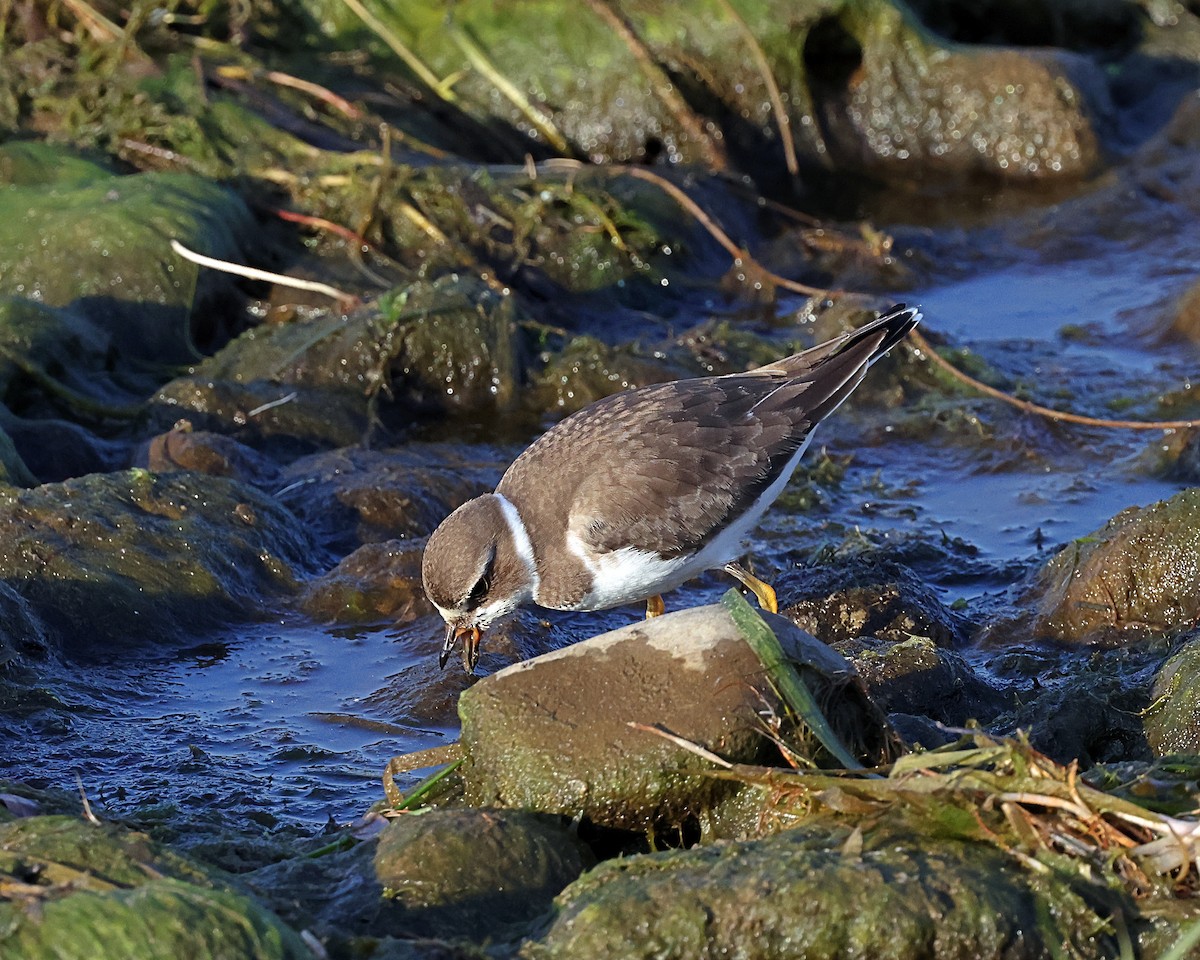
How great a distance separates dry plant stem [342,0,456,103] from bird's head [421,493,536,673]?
6.76 meters

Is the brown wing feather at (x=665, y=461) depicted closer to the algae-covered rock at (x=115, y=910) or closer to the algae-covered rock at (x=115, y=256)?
the algae-covered rock at (x=115, y=910)

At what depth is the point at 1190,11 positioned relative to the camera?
564 inches

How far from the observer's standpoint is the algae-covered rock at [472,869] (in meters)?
4.09

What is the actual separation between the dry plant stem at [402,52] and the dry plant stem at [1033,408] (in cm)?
455

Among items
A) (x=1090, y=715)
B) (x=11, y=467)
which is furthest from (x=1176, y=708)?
(x=11, y=467)

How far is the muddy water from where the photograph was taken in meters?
5.52

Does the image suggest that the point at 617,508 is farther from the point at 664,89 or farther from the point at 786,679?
the point at 664,89

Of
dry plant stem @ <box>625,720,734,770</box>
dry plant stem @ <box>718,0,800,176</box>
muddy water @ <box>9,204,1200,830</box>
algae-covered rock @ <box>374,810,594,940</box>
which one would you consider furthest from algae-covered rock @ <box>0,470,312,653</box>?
dry plant stem @ <box>718,0,800,176</box>

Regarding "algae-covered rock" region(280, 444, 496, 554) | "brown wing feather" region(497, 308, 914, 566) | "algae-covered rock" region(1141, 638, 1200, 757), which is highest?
"brown wing feather" region(497, 308, 914, 566)

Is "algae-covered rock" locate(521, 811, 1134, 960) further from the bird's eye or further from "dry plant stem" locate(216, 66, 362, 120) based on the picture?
"dry plant stem" locate(216, 66, 362, 120)

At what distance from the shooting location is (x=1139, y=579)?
629cm

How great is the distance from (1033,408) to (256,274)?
4.67 meters

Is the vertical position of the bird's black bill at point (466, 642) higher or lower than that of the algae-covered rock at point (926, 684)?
higher

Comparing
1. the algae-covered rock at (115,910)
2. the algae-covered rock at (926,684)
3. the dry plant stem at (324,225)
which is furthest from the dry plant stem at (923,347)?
the algae-covered rock at (115,910)
